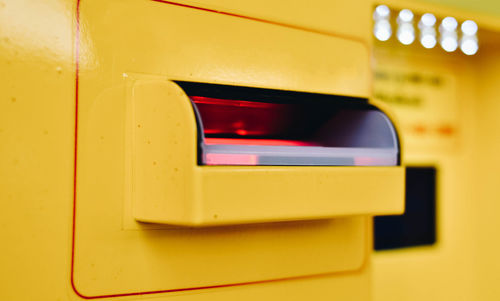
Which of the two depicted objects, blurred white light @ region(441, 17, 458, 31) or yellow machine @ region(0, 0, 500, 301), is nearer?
yellow machine @ region(0, 0, 500, 301)

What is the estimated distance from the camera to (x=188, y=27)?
3.01ft

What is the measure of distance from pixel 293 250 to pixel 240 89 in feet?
1.22

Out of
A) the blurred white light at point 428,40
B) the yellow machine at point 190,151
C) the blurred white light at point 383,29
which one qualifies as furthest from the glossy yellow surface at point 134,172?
the blurred white light at point 428,40

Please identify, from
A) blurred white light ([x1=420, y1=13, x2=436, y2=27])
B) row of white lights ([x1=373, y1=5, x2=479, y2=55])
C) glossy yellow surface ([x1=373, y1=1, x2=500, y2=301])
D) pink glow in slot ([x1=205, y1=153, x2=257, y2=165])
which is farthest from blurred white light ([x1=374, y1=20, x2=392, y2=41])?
pink glow in slot ([x1=205, y1=153, x2=257, y2=165])

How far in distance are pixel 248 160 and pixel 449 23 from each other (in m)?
1.39

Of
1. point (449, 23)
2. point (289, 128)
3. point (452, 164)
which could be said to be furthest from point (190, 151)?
point (452, 164)

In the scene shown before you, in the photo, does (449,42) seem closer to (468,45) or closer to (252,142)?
(468,45)

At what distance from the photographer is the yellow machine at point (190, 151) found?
77 cm

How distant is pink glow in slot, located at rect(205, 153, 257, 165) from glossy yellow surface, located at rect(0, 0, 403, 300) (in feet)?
0.07

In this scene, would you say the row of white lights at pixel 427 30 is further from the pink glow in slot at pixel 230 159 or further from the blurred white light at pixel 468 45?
the pink glow in slot at pixel 230 159

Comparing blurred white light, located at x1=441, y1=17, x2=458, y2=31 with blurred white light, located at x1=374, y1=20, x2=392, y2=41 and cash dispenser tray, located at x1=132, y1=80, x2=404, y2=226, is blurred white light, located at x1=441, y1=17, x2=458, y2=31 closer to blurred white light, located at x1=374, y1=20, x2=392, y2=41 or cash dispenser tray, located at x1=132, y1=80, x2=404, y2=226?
blurred white light, located at x1=374, y1=20, x2=392, y2=41

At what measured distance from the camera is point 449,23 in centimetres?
184

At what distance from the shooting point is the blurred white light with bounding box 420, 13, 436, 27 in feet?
5.88

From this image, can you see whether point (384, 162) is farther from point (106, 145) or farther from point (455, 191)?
point (455, 191)
